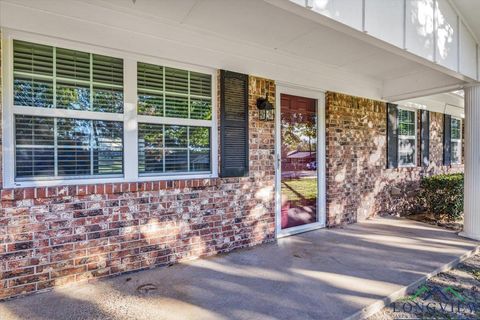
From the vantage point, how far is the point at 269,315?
2.24 metres

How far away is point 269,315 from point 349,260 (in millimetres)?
1541

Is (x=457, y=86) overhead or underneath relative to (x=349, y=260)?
overhead

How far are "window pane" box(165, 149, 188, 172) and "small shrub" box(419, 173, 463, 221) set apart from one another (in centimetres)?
509

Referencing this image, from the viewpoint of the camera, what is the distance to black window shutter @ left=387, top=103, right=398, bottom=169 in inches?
227

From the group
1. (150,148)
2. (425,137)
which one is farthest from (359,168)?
(150,148)

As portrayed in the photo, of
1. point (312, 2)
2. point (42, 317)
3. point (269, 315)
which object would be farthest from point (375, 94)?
point (42, 317)

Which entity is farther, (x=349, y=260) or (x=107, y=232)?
(x=349, y=260)

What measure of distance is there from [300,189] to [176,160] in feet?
7.09

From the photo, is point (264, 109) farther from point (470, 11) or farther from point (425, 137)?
point (425, 137)

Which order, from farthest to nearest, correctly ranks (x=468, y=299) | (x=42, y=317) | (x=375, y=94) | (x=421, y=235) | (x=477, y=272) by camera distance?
1. (x=375, y=94)
2. (x=421, y=235)
3. (x=477, y=272)
4. (x=468, y=299)
5. (x=42, y=317)

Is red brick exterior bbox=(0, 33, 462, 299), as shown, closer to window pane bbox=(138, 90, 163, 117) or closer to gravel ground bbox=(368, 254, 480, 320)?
window pane bbox=(138, 90, 163, 117)

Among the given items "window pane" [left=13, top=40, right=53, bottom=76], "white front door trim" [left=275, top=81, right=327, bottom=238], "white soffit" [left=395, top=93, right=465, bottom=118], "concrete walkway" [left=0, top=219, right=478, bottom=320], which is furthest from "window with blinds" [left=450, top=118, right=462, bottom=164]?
"window pane" [left=13, top=40, right=53, bottom=76]

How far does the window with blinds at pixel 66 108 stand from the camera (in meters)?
2.57

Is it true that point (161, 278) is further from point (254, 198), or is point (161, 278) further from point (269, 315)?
point (254, 198)
